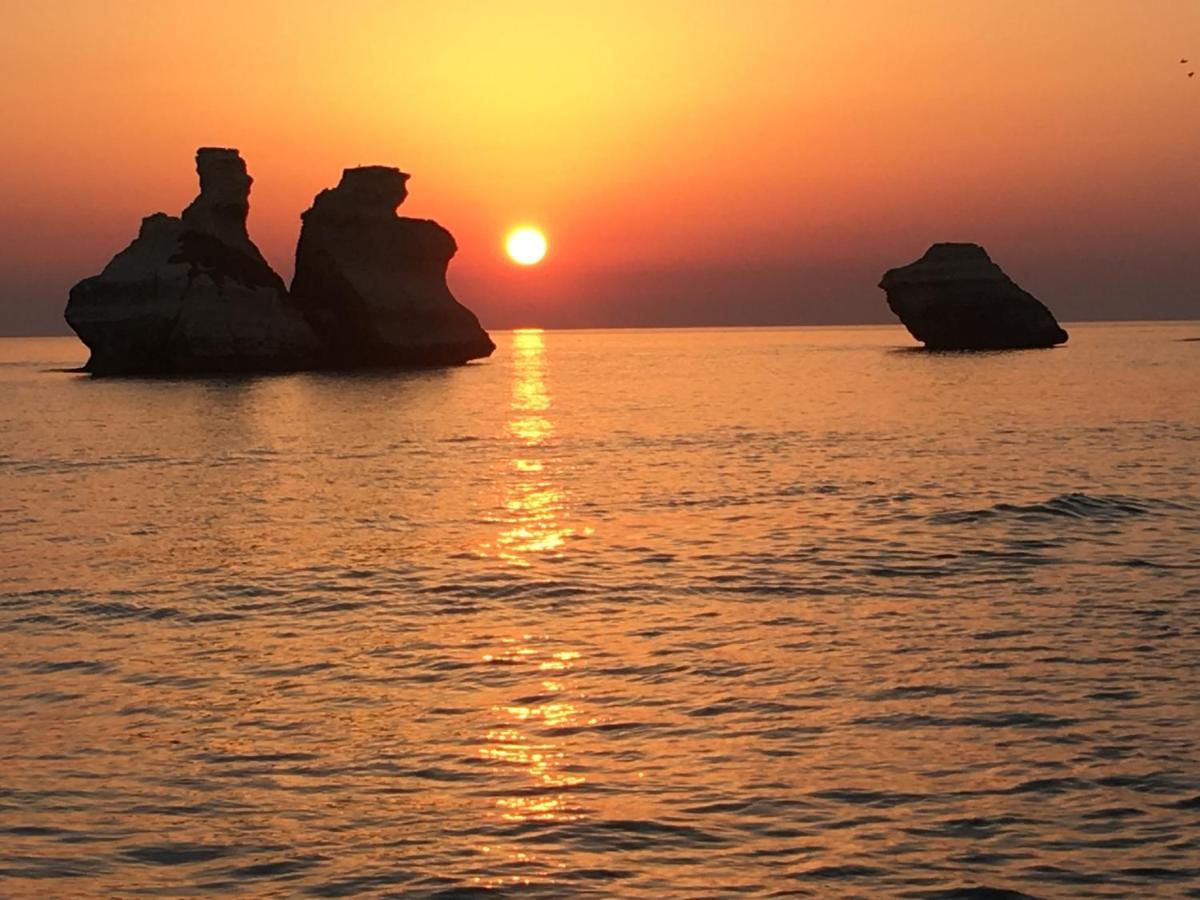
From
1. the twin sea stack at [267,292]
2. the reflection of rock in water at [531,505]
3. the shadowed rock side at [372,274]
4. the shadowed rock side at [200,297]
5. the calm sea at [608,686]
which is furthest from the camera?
the shadowed rock side at [372,274]

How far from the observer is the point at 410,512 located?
37.2 meters

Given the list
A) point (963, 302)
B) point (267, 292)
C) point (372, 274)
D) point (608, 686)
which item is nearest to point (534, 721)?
point (608, 686)

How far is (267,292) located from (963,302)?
243ft

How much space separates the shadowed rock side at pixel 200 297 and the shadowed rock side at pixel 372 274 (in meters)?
4.36

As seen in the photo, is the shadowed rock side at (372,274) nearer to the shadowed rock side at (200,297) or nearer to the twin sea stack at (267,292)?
the twin sea stack at (267,292)

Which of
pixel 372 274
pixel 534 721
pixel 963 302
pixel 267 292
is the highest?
pixel 372 274

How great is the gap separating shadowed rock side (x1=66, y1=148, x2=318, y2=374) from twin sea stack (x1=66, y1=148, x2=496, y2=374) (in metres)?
0.11

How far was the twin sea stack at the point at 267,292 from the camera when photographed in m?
116

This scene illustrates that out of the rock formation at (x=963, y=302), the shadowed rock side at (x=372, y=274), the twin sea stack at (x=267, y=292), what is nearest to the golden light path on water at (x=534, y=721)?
the twin sea stack at (x=267, y=292)

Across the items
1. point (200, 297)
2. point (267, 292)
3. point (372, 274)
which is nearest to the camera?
point (200, 297)

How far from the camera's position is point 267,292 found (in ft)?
390

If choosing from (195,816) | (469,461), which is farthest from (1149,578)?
(469,461)

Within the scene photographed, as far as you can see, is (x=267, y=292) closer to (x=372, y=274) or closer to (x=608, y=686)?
(x=372, y=274)

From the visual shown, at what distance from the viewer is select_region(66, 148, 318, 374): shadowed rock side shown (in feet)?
379
